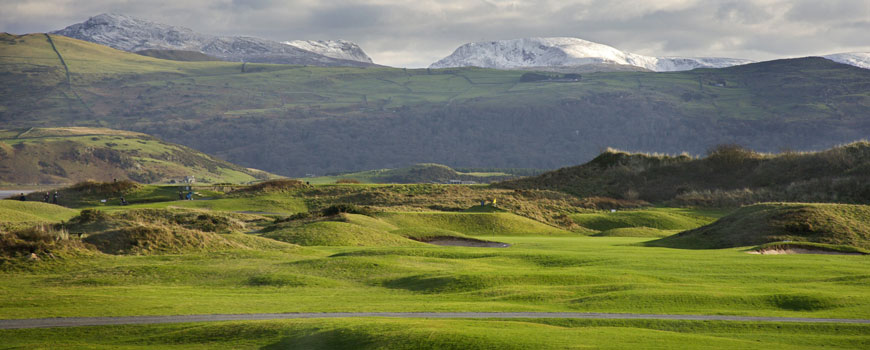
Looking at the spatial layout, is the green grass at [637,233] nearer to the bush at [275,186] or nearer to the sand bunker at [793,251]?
the sand bunker at [793,251]

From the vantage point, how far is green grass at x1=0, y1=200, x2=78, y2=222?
4959 centimetres

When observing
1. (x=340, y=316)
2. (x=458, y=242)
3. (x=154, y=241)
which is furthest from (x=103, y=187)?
(x=340, y=316)

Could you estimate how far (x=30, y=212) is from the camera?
54.7 metres

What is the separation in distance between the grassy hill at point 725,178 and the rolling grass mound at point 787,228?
1152 inches

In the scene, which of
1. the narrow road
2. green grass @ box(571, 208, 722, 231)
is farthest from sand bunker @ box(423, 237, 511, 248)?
the narrow road

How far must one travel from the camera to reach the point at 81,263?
31906mm

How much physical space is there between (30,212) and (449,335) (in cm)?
4582

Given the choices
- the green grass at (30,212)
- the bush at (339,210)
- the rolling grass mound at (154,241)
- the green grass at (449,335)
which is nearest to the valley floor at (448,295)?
the green grass at (449,335)

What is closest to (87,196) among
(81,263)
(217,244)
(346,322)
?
(217,244)

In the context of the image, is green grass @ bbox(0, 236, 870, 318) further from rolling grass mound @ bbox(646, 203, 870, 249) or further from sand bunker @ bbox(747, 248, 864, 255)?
rolling grass mound @ bbox(646, 203, 870, 249)

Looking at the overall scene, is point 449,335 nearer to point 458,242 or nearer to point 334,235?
point 334,235

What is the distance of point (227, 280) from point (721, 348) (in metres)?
18.7

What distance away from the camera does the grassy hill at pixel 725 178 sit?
3029 inches

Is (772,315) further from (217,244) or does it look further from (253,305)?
(217,244)
